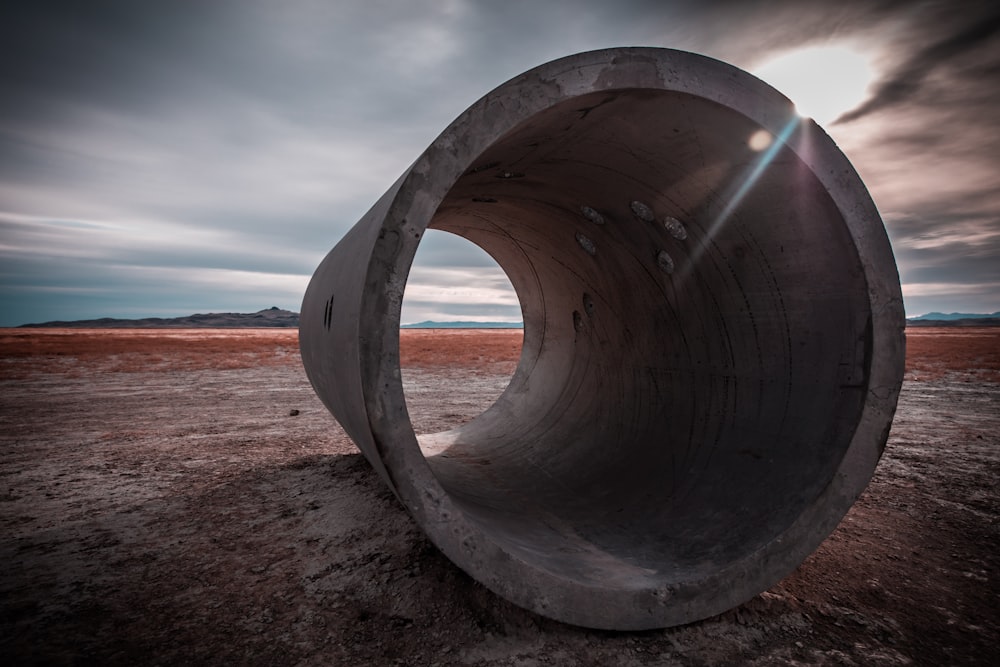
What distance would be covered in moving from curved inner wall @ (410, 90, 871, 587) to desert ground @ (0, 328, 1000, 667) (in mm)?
445

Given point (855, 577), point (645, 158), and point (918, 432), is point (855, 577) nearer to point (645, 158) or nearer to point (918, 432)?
point (645, 158)

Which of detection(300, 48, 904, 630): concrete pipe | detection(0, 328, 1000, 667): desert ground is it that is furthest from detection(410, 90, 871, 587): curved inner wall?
detection(0, 328, 1000, 667): desert ground

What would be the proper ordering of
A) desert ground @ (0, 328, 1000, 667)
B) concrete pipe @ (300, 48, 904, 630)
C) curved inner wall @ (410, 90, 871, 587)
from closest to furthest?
concrete pipe @ (300, 48, 904, 630) → desert ground @ (0, 328, 1000, 667) → curved inner wall @ (410, 90, 871, 587)

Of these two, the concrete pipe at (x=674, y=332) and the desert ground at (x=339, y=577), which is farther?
the desert ground at (x=339, y=577)

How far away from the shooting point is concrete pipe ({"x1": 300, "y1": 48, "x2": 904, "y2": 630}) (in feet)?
7.82

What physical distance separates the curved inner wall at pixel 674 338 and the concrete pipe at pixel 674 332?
0.05ft

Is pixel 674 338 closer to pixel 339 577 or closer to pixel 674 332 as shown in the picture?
pixel 674 332

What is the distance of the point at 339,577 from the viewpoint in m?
3.27

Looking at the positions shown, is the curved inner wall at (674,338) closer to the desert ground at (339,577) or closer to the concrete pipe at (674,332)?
the concrete pipe at (674,332)

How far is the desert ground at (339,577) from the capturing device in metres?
2.58

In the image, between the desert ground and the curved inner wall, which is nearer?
the desert ground

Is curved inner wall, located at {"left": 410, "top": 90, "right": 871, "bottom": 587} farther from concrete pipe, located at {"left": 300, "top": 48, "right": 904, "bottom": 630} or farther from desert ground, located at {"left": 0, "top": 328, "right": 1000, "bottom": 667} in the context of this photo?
Result: desert ground, located at {"left": 0, "top": 328, "right": 1000, "bottom": 667}

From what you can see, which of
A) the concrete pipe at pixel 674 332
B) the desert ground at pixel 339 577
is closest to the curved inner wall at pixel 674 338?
the concrete pipe at pixel 674 332

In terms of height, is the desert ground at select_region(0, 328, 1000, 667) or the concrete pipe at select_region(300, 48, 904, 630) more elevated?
the concrete pipe at select_region(300, 48, 904, 630)
